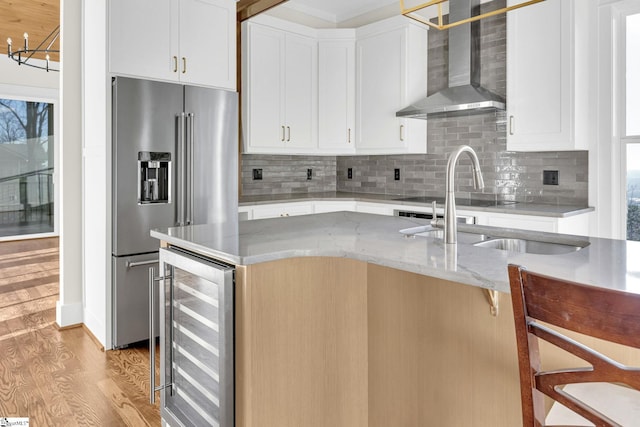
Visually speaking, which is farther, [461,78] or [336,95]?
[336,95]

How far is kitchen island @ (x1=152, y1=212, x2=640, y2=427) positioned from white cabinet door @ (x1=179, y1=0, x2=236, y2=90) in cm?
180

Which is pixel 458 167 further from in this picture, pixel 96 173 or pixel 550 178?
pixel 96 173

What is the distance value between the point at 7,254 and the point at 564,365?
22.4 ft

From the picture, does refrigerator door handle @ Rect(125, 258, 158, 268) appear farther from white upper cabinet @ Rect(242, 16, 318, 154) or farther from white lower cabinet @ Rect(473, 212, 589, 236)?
white lower cabinet @ Rect(473, 212, 589, 236)

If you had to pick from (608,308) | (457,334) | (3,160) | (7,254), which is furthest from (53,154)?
(608,308)

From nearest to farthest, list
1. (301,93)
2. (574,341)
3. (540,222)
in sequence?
(574,341) < (540,222) < (301,93)

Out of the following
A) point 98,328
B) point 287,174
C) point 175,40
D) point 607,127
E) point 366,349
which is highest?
point 175,40

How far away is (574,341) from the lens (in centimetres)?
89

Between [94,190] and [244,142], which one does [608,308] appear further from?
[244,142]

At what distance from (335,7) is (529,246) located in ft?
12.0

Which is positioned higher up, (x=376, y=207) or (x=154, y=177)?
(x=154, y=177)

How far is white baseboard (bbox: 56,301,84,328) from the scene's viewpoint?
3402 millimetres

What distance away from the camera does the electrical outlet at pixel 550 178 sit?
361 cm

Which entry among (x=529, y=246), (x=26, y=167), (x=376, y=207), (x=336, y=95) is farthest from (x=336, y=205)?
(x=26, y=167)
